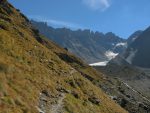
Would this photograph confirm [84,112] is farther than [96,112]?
No

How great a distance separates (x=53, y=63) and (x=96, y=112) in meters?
12.9

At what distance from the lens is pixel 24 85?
137 ft

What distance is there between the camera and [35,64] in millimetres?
53125

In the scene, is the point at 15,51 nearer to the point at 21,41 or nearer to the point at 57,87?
the point at 57,87

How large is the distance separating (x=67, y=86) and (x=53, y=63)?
8.31 m

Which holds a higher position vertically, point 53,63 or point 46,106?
point 53,63

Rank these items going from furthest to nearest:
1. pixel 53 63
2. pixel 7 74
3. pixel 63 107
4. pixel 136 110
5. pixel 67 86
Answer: pixel 136 110 < pixel 53 63 < pixel 67 86 < pixel 63 107 < pixel 7 74

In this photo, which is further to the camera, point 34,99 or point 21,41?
point 21,41

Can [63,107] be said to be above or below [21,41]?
below

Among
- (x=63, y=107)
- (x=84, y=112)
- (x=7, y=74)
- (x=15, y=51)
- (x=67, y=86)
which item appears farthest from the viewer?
(x=67, y=86)

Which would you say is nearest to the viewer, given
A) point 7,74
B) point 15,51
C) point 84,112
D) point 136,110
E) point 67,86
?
point 7,74

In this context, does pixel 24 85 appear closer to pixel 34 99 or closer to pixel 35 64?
pixel 34 99

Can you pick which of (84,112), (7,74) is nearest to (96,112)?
(84,112)

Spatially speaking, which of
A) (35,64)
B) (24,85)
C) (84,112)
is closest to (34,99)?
(24,85)
